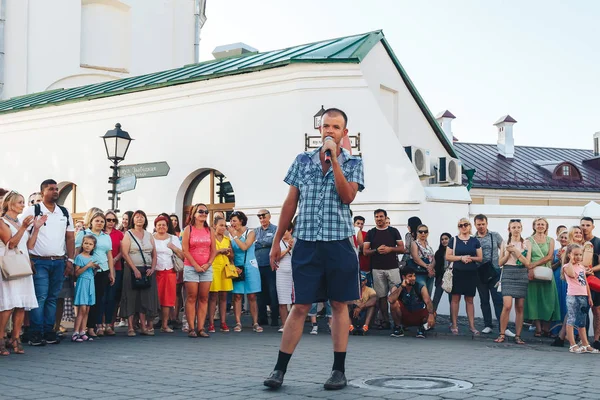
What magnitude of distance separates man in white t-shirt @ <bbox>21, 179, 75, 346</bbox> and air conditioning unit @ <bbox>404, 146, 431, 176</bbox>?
9.24 m

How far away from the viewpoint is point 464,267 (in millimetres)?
11828

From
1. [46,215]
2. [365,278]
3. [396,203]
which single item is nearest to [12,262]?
[46,215]

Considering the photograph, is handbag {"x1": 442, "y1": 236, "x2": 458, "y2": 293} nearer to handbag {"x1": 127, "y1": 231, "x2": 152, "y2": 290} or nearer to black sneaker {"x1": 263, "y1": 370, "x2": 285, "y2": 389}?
handbag {"x1": 127, "y1": 231, "x2": 152, "y2": 290}

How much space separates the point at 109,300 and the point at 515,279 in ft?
19.5

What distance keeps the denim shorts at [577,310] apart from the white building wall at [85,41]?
24417 mm

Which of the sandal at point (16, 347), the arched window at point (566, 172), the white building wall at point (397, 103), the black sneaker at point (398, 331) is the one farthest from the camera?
the arched window at point (566, 172)

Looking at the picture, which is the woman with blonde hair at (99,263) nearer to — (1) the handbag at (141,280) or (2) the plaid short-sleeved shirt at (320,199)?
(1) the handbag at (141,280)

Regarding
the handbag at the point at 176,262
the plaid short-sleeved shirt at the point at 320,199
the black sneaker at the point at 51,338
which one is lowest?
the black sneaker at the point at 51,338

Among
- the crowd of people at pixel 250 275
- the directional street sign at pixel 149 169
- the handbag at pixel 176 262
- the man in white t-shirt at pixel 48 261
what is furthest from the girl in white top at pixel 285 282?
the directional street sign at pixel 149 169

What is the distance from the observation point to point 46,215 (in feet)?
30.3

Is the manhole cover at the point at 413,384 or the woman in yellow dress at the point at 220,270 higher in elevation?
the woman in yellow dress at the point at 220,270

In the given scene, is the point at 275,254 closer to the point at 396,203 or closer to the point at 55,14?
the point at 396,203

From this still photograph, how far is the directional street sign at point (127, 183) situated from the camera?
1448cm

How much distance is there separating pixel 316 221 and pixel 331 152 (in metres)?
0.59
